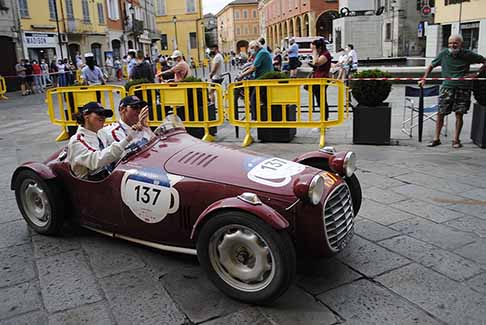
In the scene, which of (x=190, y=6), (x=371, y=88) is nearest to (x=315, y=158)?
(x=371, y=88)

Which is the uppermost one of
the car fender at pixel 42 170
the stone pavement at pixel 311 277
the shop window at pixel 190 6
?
the shop window at pixel 190 6

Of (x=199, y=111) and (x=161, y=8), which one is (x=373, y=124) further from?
(x=161, y=8)

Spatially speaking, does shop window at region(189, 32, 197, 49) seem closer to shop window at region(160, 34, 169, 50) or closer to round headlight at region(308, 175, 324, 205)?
shop window at region(160, 34, 169, 50)

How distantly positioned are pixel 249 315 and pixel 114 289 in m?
1.03

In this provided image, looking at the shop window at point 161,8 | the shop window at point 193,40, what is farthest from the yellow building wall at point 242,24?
the shop window at point 193,40

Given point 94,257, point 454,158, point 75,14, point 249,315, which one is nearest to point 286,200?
point 249,315

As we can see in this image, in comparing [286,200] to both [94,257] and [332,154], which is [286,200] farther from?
[94,257]

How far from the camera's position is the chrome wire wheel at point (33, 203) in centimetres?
433

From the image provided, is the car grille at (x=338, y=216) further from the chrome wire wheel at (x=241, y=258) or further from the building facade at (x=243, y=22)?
the building facade at (x=243, y=22)

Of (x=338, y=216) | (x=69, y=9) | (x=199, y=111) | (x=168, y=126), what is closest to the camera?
(x=338, y=216)

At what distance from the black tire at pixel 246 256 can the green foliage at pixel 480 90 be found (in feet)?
18.3

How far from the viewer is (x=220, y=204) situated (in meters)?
3.06

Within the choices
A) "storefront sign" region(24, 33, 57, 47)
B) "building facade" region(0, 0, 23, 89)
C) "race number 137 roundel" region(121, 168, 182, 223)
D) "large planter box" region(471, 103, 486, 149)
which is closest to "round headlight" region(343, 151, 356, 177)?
"race number 137 roundel" region(121, 168, 182, 223)

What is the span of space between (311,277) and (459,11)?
27.6m
